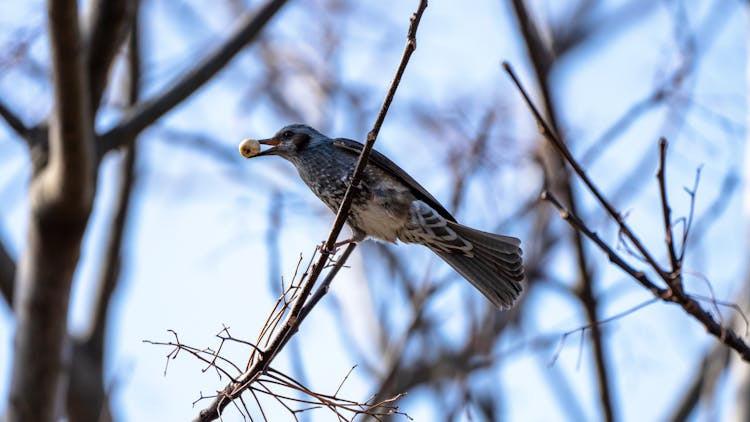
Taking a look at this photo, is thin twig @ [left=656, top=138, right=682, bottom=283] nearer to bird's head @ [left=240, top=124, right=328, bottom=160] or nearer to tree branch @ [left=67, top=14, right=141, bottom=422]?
bird's head @ [left=240, top=124, right=328, bottom=160]

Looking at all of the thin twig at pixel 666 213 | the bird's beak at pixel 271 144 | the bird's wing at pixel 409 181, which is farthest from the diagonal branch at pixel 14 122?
the thin twig at pixel 666 213

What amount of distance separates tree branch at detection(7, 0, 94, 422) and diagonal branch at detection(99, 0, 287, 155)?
0.51 metres

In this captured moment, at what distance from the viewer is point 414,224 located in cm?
414

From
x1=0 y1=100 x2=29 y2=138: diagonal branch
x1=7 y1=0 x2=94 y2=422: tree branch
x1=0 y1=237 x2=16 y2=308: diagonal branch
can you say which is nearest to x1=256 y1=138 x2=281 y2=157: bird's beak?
x1=7 y1=0 x2=94 y2=422: tree branch

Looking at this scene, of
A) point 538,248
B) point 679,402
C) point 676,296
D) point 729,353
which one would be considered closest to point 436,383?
point 538,248

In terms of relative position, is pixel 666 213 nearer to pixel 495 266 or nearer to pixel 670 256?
pixel 670 256

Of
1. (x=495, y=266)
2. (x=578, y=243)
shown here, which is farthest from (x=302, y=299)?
(x=578, y=243)

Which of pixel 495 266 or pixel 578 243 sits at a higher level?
pixel 578 243

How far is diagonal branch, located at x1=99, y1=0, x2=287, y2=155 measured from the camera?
15.5 ft

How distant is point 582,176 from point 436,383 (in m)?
4.88

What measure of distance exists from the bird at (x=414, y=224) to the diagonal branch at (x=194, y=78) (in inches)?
Result: 30.8

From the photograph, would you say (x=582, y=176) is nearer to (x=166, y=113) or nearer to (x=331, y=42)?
(x=166, y=113)

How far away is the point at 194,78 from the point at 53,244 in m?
1.20

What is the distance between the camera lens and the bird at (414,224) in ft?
13.4
